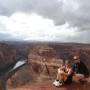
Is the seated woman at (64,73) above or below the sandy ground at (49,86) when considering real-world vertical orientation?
above

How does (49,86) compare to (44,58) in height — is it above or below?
below

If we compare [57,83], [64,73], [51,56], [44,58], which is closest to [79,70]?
[64,73]

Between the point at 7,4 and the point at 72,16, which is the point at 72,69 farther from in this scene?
the point at 7,4

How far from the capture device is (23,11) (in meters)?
5.63

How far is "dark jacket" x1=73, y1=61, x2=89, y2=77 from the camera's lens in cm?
524

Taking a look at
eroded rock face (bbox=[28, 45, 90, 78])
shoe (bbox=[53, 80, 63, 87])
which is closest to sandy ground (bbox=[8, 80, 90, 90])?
shoe (bbox=[53, 80, 63, 87])

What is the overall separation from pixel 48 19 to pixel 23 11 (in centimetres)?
61

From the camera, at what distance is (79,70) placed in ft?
17.4

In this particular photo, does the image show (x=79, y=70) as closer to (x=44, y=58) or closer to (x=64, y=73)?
(x=64, y=73)

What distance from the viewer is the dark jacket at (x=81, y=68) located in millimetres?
5243

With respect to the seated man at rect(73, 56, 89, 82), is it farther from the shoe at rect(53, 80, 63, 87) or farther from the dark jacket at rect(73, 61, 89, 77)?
the shoe at rect(53, 80, 63, 87)

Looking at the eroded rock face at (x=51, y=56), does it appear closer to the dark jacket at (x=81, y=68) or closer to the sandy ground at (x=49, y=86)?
the dark jacket at (x=81, y=68)

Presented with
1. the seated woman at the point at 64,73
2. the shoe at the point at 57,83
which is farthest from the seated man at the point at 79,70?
the shoe at the point at 57,83

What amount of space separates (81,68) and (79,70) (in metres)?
0.06
